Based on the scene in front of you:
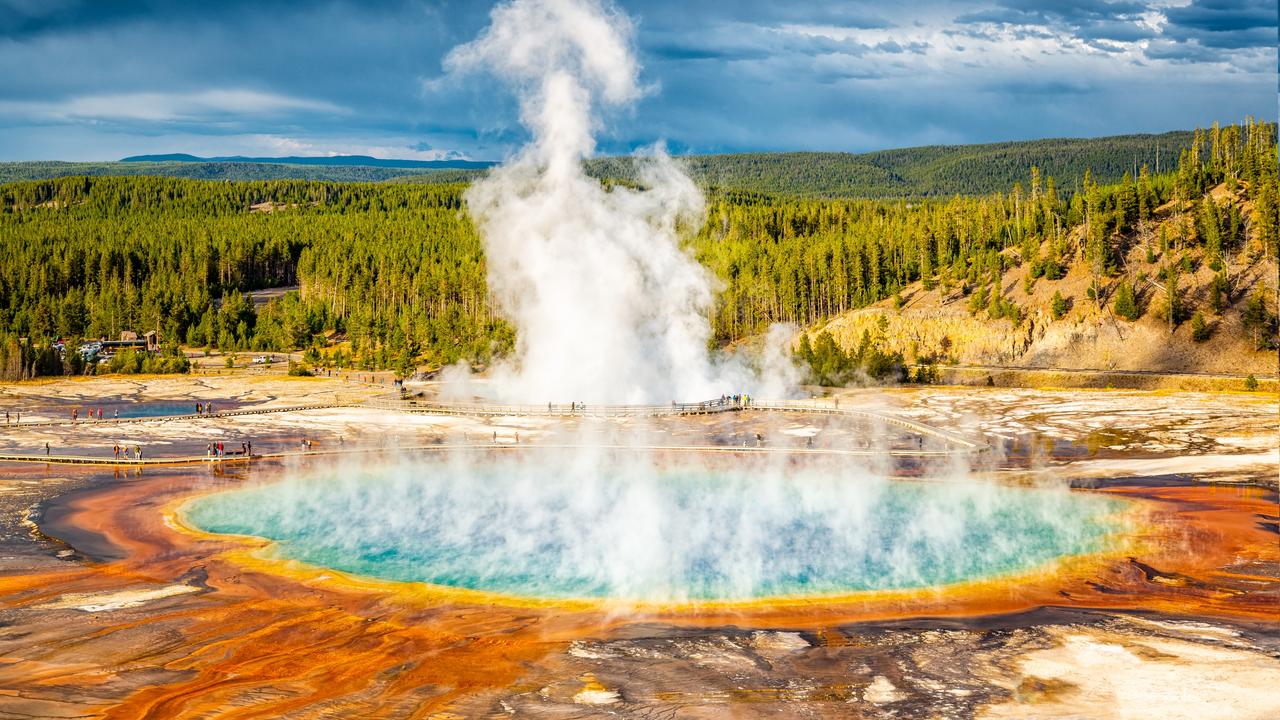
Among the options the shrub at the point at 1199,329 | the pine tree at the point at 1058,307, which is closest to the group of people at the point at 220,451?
the pine tree at the point at 1058,307

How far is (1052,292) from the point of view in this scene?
282ft

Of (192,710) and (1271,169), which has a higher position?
(1271,169)

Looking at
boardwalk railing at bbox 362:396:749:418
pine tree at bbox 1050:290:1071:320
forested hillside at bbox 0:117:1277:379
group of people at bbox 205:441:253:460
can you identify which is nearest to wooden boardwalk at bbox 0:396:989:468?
boardwalk railing at bbox 362:396:749:418

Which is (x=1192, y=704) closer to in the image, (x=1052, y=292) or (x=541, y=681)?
(x=541, y=681)

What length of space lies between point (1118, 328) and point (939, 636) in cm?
6726

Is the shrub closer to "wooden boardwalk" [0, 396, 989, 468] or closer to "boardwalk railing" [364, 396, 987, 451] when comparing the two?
"wooden boardwalk" [0, 396, 989, 468]

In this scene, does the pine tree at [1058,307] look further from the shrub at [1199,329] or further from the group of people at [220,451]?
the group of people at [220,451]

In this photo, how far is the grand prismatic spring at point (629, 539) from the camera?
17.8 metres

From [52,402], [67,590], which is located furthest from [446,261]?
[67,590]

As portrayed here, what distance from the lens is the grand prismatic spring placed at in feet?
58.2

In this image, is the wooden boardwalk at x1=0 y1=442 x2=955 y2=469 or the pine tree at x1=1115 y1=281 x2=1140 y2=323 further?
the pine tree at x1=1115 y1=281 x2=1140 y2=323

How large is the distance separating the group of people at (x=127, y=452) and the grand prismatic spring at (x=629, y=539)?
0.65ft

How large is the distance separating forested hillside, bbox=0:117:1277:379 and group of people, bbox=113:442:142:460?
4186cm

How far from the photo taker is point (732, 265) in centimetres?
11475
